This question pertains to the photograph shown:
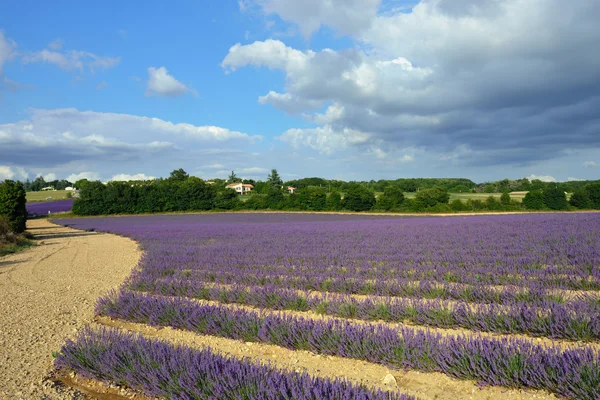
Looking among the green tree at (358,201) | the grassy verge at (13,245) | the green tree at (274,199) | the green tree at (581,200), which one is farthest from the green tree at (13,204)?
the green tree at (581,200)

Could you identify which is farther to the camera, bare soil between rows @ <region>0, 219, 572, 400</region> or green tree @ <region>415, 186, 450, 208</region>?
green tree @ <region>415, 186, 450, 208</region>

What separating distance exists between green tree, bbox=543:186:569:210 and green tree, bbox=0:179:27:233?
36058 millimetres

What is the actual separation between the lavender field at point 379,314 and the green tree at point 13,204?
917cm

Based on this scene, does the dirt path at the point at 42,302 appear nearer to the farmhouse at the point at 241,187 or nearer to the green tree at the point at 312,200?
the green tree at the point at 312,200

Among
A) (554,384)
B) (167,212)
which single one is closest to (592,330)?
(554,384)

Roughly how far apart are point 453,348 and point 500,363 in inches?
14.8

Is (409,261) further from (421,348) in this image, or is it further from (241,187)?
(241,187)

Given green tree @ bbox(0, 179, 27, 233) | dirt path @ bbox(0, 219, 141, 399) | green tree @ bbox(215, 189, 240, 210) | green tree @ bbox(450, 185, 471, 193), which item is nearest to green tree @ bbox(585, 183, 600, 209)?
green tree @ bbox(450, 185, 471, 193)

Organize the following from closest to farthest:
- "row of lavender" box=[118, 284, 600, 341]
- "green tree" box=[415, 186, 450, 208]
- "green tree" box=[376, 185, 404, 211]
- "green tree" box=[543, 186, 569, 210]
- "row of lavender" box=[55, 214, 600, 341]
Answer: "row of lavender" box=[118, 284, 600, 341] → "row of lavender" box=[55, 214, 600, 341] → "green tree" box=[543, 186, 569, 210] → "green tree" box=[415, 186, 450, 208] → "green tree" box=[376, 185, 404, 211]

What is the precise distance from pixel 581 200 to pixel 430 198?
1199 centimetres

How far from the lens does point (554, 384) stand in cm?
277

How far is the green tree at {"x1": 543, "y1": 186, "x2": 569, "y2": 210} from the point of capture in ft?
105

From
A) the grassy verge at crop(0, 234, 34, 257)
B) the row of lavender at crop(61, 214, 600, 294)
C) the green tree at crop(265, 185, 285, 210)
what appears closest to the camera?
the row of lavender at crop(61, 214, 600, 294)

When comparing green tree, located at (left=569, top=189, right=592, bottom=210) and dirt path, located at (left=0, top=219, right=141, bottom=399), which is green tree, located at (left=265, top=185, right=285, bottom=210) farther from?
dirt path, located at (left=0, top=219, right=141, bottom=399)
